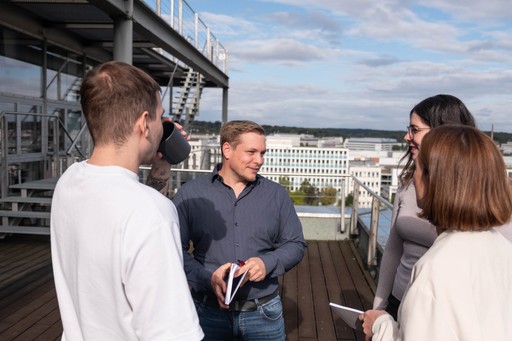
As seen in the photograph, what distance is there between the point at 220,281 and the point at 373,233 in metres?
4.27

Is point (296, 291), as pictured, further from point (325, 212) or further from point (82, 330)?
point (82, 330)

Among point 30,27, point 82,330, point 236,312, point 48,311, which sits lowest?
point 48,311

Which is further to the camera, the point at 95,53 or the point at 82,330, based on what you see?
the point at 95,53

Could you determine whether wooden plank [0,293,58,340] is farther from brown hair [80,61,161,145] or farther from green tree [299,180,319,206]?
green tree [299,180,319,206]

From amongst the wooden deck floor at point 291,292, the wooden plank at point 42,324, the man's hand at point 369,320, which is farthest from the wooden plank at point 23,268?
the man's hand at point 369,320

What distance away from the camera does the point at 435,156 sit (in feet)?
4.78

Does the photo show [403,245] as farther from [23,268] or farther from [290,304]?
[23,268]

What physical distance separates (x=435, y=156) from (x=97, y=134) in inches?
37.2

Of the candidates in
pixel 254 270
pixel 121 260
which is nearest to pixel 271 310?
pixel 254 270

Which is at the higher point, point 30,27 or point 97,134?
point 30,27

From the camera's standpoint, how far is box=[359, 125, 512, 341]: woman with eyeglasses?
129cm

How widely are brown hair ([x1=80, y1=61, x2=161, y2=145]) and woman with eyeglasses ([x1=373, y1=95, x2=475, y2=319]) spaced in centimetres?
137

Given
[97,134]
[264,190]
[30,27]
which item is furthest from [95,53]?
[97,134]

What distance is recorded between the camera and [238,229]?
7.68ft
